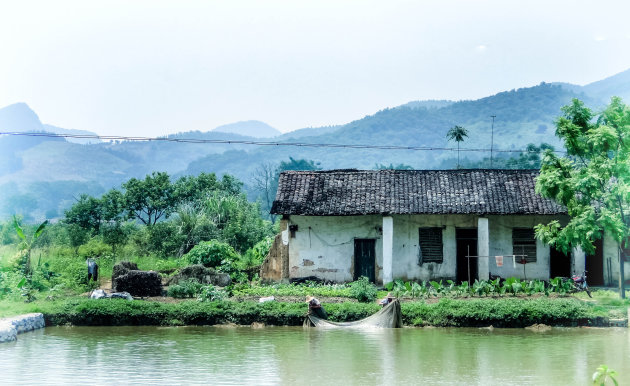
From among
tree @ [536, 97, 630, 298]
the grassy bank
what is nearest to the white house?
tree @ [536, 97, 630, 298]

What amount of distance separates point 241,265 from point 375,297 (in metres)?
8.13

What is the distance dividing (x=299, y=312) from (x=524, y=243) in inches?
403

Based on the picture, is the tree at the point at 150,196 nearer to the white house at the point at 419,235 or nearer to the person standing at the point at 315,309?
the white house at the point at 419,235

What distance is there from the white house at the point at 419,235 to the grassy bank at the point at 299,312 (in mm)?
5533

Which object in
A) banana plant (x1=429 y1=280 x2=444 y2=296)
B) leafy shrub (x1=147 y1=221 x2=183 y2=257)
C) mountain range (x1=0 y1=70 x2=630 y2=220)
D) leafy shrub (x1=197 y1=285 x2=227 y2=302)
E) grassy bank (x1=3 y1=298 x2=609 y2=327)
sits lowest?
grassy bank (x1=3 y1=298 x2=609 y2=327)

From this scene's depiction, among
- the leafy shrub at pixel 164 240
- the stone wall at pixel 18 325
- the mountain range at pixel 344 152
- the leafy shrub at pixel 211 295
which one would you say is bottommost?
the stone wall at pixel 18 325

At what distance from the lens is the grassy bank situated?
20.8 meters

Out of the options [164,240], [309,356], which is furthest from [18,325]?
[164,240]

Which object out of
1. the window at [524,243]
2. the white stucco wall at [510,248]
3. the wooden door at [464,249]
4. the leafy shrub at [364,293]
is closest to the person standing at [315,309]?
the leafy shrub at [364,293]

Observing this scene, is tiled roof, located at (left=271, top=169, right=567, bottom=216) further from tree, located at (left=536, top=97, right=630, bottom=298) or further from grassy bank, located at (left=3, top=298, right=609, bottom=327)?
grassy bank, located at (left=3, top=298, right=609, bottom=327)

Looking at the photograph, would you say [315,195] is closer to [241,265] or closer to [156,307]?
[241,265]

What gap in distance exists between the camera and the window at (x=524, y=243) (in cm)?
2767

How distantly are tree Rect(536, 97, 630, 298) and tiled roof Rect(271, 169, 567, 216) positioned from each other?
333cm

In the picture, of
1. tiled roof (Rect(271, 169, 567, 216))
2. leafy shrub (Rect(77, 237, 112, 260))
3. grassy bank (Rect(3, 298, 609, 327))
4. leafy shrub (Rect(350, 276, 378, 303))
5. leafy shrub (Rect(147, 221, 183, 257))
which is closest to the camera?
grassy bank (Rect(3, 298, 609, 327))
